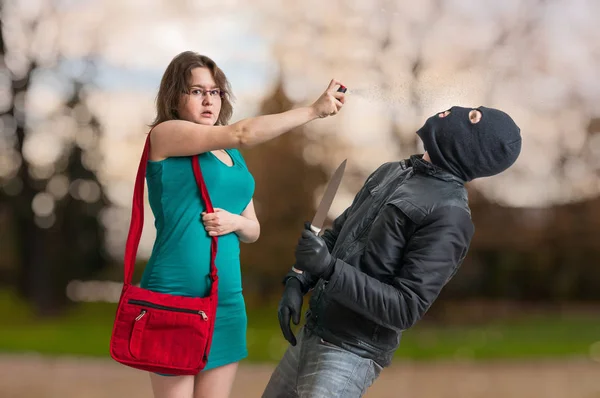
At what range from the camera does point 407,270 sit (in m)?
1.55

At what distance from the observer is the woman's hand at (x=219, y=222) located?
187 centimetres

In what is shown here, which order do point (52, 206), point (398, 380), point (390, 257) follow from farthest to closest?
1. point (52, 206)
2. point (398, 380)
3. point (390, 257)

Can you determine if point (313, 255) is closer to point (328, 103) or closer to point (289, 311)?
point (289, 311)

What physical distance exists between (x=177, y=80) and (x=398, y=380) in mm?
3425

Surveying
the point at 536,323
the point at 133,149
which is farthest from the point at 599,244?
the point at 133,149

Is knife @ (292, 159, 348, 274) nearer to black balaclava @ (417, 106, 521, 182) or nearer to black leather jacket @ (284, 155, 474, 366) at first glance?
black leather jacket @ (284, 155, 474, 366)

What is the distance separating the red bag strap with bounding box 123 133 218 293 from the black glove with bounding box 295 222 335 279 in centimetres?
42

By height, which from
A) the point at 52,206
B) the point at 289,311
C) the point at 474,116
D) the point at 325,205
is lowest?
the point at 52,206

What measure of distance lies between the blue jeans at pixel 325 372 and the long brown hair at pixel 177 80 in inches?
25.7

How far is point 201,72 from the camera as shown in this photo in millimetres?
1934

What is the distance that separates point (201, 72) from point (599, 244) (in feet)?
19.0

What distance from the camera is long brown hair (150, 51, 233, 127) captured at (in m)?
1.92

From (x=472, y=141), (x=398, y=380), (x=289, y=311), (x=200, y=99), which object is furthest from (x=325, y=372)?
(x=398, y=380)

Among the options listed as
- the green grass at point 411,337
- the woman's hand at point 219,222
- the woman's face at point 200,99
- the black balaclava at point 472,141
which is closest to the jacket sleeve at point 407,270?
the black balaclava at point 472,141
